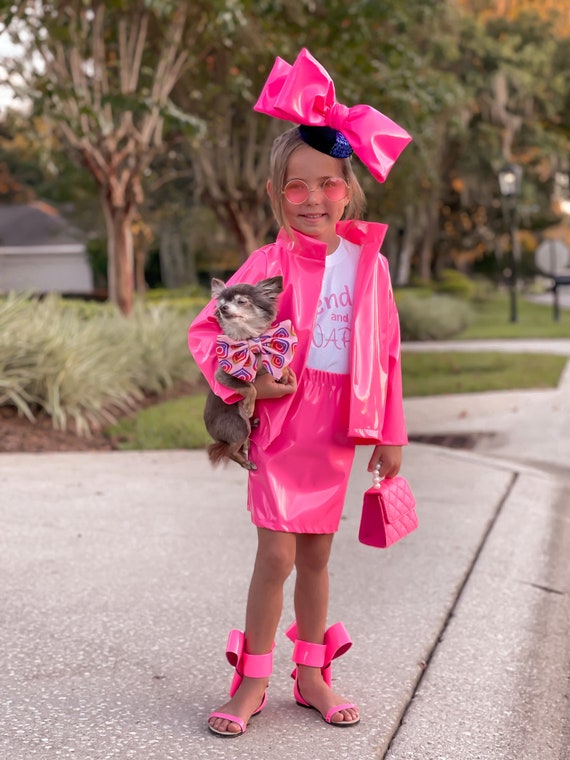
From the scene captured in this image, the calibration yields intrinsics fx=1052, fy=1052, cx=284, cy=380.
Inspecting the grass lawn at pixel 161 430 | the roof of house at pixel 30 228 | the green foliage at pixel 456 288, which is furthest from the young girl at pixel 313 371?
the roof of house at pixel 30 228

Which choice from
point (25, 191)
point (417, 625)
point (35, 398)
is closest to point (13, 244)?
point (25, 191)

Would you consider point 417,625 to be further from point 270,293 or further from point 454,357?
point 454,357

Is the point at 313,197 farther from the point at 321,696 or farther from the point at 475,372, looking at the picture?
the point at 475,372

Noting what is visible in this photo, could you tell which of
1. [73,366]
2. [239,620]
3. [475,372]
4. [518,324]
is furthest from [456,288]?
[239,620]

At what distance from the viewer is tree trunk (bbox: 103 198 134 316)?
49.0ft

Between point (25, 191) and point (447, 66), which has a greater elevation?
point (447, 66)

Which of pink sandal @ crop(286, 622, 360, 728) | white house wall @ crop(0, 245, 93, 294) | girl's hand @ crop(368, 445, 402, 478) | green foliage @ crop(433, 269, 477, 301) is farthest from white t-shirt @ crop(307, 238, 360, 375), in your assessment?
white house wall @ crop(0, 245, 93, 294)

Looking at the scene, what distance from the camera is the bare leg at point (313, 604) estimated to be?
10.5ft

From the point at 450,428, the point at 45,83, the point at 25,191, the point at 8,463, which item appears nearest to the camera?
the point at 8,463

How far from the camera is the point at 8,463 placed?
23.2 feet

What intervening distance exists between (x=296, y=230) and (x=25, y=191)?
166ft

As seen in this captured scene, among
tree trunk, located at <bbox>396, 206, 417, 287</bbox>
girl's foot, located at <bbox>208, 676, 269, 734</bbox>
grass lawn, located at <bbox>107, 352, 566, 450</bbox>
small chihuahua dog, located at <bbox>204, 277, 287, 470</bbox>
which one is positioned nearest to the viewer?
small chihuahua dog, located at <bbox>204, 277, 287, 470</bbox>

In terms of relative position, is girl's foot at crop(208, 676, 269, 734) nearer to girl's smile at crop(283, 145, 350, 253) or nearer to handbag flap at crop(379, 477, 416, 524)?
handbag flap at crop(379, 477, 416, 524)

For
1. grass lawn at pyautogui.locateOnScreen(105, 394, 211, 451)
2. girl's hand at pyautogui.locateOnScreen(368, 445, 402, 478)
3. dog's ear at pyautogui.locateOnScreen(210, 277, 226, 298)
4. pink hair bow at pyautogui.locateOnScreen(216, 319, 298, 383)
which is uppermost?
dog's ear at pyautogui.locateOnScreen(210, 277, 226, 298)
